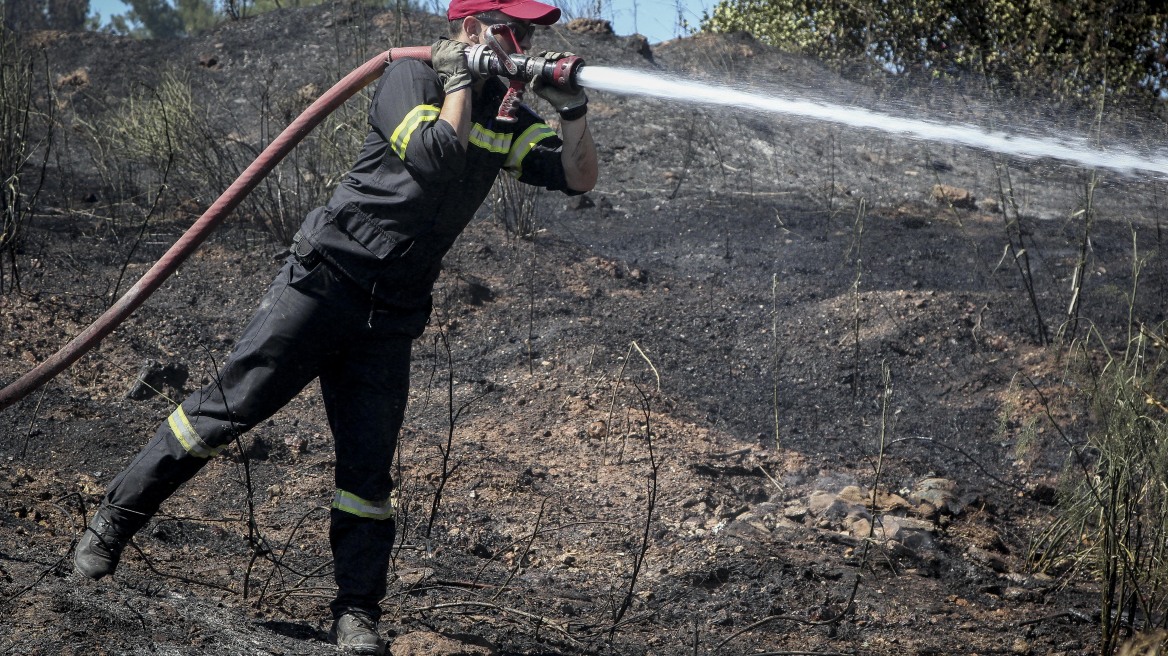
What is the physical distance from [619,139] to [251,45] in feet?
16.5

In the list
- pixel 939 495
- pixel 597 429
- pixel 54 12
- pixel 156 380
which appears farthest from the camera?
pixel 54 12

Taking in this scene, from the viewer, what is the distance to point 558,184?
3232mm

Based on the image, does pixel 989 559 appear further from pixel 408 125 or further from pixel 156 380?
pixel 156 380

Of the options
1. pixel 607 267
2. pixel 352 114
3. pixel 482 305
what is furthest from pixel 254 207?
pixel 607 267

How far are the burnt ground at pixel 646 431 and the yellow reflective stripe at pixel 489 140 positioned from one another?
3.06 ft

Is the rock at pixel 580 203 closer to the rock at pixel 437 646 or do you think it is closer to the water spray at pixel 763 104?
the water spray at pixel 763 104

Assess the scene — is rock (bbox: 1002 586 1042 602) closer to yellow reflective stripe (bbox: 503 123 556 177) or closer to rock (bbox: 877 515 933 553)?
rock (bbox: 877 515 933 553)

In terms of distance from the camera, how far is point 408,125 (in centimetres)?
281

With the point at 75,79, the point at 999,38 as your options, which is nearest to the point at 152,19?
the point at 75,79

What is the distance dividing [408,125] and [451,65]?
21cm

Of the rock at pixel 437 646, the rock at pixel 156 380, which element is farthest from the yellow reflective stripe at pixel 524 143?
the rock at pixel 156 380

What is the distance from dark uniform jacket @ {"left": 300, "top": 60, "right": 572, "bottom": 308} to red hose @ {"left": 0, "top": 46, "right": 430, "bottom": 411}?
1.07 feet

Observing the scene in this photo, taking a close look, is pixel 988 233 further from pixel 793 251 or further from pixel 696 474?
pixel 696 474

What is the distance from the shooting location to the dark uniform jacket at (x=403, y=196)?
282cm
